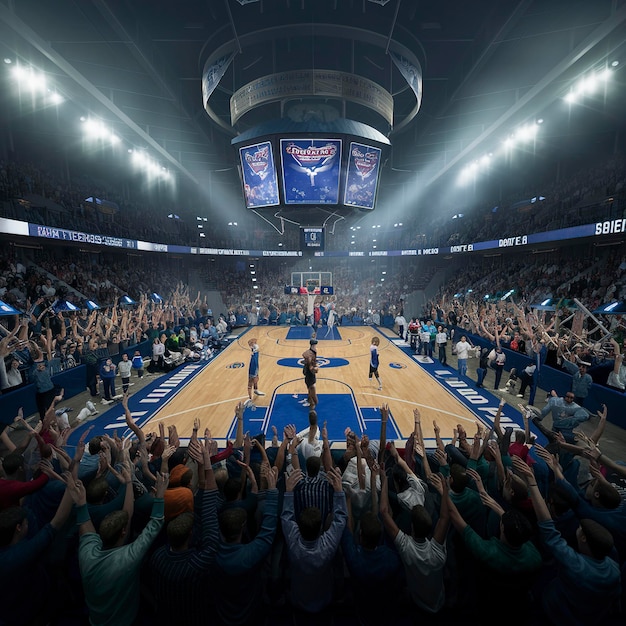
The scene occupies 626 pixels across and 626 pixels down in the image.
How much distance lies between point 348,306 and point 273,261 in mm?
12402

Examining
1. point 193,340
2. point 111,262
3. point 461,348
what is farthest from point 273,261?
point 461,348

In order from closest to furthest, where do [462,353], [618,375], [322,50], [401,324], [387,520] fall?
[387,520] → [618,375] → [462,353] → [322,50] → [401,324]

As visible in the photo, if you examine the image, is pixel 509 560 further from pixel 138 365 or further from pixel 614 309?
pixel 138 365

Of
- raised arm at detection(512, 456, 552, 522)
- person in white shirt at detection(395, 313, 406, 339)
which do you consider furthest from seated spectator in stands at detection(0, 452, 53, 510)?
person in white shirt at detection(395, 313, 406, 339)

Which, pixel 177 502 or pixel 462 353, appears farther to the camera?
pixel 462 353

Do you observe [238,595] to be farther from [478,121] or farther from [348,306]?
[348,306]

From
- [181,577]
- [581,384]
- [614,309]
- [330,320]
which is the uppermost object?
[614,309]

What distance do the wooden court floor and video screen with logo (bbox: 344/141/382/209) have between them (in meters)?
7.63

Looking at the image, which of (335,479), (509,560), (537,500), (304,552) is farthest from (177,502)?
(537,500)

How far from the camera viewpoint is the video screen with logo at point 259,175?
49.2 ft

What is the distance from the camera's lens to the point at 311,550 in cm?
263

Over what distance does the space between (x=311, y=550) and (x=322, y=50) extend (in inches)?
657

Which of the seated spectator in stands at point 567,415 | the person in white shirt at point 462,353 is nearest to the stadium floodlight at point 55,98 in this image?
the person in white shirt at point 462,353

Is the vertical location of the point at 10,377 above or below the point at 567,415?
above
